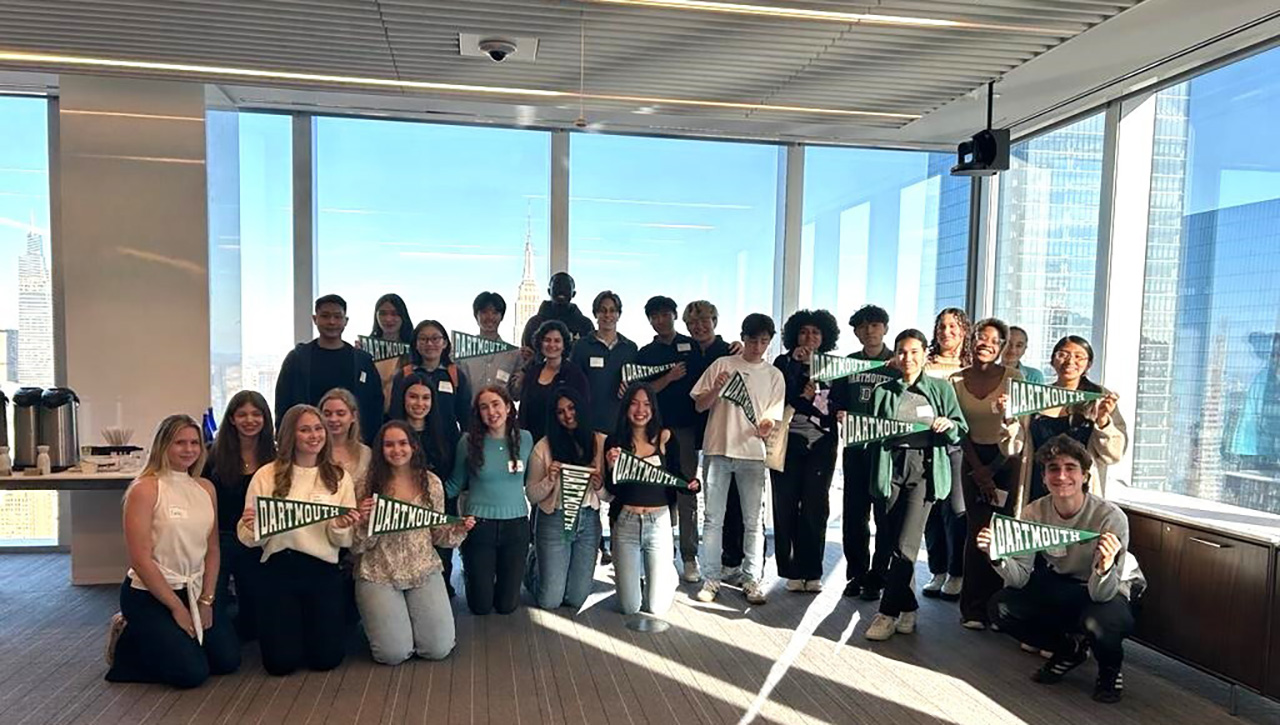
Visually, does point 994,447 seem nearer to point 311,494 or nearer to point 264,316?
point 311,494

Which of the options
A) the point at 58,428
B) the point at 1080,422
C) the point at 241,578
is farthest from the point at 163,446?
the point at 1080,422

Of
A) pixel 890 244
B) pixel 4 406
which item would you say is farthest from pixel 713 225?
pixel 4 406

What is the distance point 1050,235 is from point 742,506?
360cm

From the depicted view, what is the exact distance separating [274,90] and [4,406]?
260 centimetres

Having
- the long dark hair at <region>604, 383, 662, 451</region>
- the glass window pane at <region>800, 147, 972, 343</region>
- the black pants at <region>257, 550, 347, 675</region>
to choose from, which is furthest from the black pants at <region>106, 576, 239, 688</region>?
the glass window pane at <region>800, 147, 972, 343</region>

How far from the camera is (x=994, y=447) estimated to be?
4258mm

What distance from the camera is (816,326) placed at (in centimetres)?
485

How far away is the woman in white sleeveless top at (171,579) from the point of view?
3.37 metres

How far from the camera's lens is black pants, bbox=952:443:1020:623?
4273 millimetres

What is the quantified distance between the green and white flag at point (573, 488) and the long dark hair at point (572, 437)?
10 cm

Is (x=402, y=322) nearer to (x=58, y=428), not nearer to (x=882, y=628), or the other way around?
(x=58, y=428)

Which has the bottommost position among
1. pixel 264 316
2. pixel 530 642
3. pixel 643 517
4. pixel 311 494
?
pixel 530 642

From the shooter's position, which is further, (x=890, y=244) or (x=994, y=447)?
(x=890, y=244)

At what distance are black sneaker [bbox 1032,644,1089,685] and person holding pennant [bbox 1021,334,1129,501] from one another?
81cm
